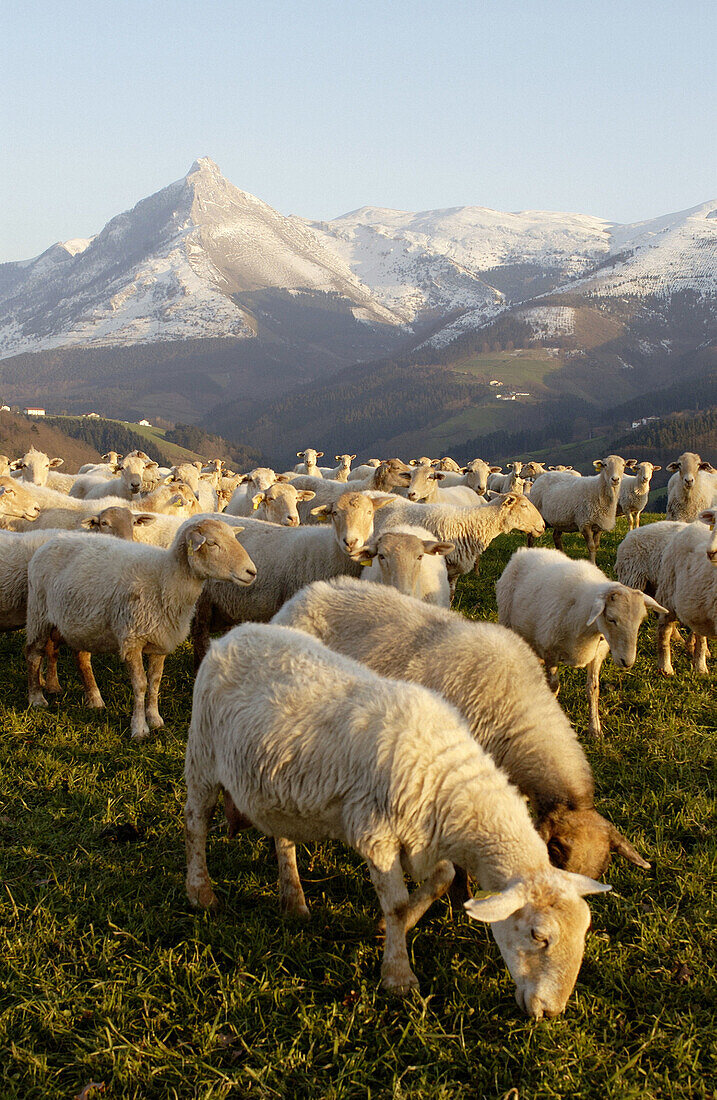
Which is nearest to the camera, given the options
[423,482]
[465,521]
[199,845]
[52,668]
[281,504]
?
[199,845]

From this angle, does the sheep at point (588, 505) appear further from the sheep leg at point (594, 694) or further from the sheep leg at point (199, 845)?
the sheep leg at point (199, 845)

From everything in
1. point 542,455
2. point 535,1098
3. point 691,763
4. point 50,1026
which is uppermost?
point 50,1026

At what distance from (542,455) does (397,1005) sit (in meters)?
139

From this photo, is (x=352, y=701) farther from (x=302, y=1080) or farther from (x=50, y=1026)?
(x=50, y=1026)

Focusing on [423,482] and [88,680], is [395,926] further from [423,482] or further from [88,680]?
[423,482]

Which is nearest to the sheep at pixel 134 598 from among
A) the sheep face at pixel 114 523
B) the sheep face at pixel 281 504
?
the sheep face at pixel 114 523

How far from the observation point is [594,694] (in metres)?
7.05

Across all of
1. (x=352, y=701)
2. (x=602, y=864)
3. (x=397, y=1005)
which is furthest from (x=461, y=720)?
(x=397, y=1005)

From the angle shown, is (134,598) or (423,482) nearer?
(134,598)

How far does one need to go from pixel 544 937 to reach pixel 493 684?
5.79ft

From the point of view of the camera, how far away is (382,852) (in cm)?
383

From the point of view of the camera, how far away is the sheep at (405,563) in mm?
7488

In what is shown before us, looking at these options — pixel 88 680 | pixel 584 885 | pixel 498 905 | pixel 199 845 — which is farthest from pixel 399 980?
pixel 88 680

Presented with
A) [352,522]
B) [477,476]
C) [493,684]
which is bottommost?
[477,476]
